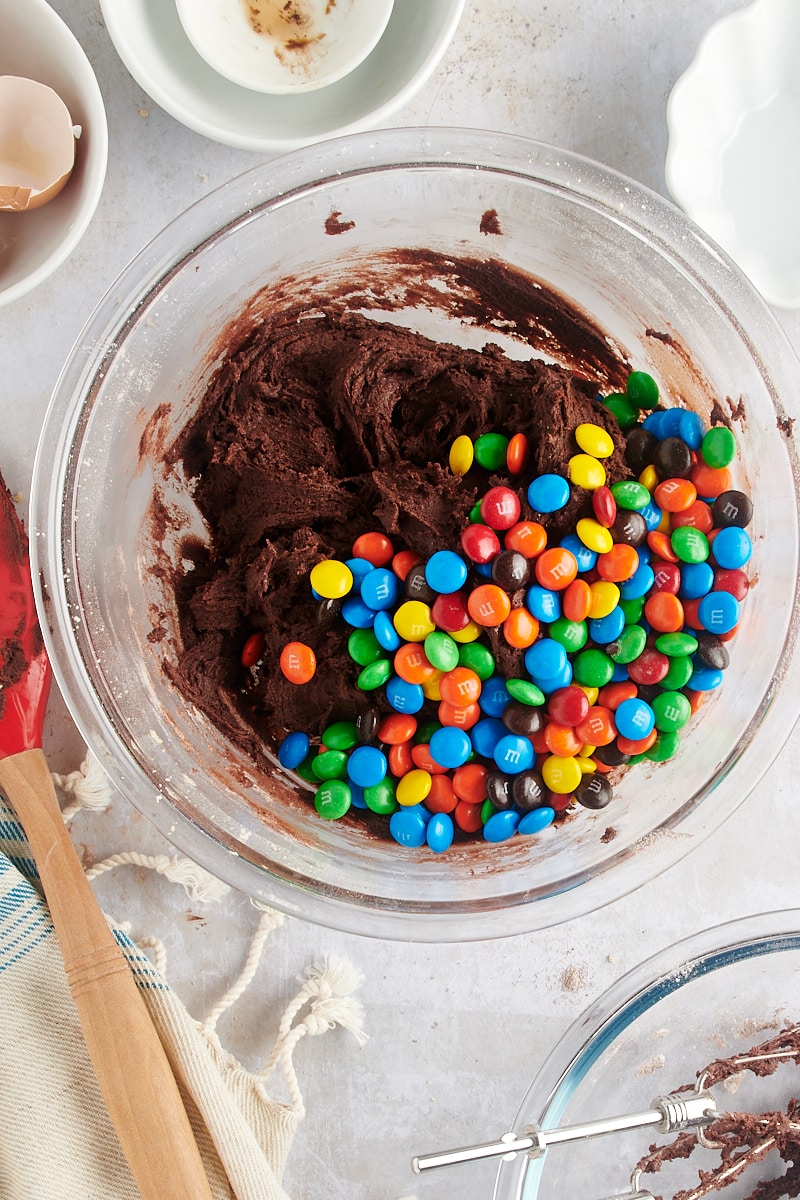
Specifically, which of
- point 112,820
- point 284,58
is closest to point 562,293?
point 284,58

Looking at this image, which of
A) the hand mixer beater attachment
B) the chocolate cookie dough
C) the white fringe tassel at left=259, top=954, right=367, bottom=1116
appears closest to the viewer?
the chocolate cookie dough

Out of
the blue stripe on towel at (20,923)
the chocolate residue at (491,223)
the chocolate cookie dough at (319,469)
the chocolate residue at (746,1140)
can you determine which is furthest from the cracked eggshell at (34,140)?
the chocolate residue at (746,1140)

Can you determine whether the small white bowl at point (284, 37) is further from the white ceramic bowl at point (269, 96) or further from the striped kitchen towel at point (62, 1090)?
the striped kitchen towel at point (62, 1090)

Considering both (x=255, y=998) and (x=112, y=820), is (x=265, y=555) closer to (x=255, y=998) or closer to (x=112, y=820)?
(x=112, y=820)

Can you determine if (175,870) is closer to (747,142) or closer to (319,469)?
(319,469)

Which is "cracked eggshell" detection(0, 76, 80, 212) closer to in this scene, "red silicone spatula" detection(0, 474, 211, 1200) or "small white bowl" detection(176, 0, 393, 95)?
"small white bowl" detection(176, 0, 393, 95)

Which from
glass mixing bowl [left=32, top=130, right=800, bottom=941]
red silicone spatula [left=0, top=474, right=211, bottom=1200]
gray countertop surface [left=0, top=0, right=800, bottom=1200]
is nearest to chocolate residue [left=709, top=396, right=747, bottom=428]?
glass mixing bowl [left=32, top=130, right=800, bottom=941]

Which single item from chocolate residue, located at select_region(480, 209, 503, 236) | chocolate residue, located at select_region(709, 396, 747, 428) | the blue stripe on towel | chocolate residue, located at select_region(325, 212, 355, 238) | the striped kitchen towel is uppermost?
chocolate residue, located at select_region(325, 212, 355, 238)
